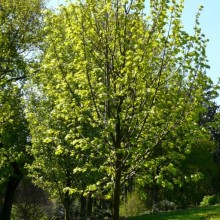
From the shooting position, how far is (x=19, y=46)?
83.4 feet

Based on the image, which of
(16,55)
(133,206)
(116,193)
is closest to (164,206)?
(133,206)

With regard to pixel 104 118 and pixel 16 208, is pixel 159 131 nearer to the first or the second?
pixel 104 118

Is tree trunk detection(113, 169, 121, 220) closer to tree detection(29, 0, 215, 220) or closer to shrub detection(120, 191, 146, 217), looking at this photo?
tree detection(29, 0, 215, 220)

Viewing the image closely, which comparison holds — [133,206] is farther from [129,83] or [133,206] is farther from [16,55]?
[129,83]

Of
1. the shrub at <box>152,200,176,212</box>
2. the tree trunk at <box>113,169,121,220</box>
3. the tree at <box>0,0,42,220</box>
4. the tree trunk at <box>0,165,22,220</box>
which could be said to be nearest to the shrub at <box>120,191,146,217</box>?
the shrub at <box>152,200,176,212</box>

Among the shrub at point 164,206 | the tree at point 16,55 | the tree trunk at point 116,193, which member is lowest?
the tree trunk at point 116,193

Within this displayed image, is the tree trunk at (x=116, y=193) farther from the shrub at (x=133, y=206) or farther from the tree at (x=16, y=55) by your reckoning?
the shrub at (x=133, y=206)

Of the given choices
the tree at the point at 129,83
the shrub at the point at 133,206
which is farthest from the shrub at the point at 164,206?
the tree at the point at 129,83

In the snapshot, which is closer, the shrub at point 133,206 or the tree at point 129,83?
the tree at point 129,83

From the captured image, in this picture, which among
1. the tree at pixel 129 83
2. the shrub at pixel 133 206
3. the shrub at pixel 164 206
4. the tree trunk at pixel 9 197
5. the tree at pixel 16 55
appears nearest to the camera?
the tree at pixel 129 83

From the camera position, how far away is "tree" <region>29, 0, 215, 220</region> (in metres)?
8.23

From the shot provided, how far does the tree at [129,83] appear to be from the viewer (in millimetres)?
8227

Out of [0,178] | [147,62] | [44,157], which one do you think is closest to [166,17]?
[147,62]

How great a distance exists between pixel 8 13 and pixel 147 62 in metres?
18.7
